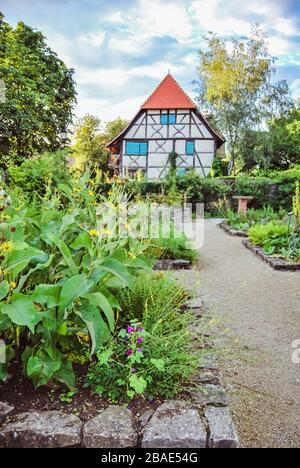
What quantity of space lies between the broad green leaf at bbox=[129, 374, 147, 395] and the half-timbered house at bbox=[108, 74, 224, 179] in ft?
60.5

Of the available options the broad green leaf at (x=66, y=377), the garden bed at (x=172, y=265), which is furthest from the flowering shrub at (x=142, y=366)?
the garden bed at (x=172, y=265)

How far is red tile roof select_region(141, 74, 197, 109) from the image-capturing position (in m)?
19.6

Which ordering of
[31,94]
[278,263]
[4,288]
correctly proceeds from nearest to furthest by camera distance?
[4,288], [278,263], [31,94]

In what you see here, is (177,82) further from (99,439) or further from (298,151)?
(99,439)

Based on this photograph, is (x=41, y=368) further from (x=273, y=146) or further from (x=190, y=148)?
(x=273, y=146)

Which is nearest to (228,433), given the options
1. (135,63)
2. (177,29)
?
(177,29)

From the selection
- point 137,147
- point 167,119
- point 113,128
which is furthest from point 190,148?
point 113,128

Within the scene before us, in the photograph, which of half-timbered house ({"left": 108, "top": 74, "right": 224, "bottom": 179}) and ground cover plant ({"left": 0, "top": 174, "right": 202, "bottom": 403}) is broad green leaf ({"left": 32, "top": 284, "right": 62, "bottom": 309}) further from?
half-timbered house ({"left": 108, "top": 74, "right": 224, "bottom": 179})

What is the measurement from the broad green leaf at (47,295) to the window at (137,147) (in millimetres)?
19075

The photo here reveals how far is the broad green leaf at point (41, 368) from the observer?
63.2 inches

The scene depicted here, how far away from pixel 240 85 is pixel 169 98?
14.6 ft

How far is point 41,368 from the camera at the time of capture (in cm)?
162

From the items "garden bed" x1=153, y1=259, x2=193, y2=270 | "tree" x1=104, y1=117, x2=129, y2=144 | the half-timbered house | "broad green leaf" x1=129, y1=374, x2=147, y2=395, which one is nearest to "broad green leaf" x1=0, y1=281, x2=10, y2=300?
"broad green leaf" x1=129, y1=374, x2=147, y2=395

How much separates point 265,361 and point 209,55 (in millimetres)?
23049
